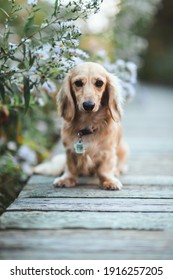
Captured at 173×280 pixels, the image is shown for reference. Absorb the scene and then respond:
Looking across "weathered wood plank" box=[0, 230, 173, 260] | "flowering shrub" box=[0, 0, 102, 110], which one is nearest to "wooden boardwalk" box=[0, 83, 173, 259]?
"weathered wood plank" box=[0, 230, 173, 260]

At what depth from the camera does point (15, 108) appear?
3391 mm

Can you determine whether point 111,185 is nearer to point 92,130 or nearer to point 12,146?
point 92,130

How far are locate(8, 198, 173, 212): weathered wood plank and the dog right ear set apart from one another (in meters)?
0.56

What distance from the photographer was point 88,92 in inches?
110

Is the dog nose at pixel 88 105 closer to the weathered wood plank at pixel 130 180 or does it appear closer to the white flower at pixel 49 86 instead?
the white flower at pixel 49 86

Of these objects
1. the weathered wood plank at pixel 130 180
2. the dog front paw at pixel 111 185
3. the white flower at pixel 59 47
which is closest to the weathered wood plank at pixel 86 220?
the dog front paw at pixel 111 185

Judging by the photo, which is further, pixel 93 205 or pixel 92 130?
pixel 92 130

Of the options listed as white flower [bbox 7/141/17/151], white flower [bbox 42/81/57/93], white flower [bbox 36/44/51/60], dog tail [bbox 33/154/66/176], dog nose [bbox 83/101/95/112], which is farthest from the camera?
white flower [bbox 7/141/17/151]

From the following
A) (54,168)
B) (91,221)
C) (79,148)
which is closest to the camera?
(91,221)

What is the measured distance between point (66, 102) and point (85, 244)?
1.19 meters

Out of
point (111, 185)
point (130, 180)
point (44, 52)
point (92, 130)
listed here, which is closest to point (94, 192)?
point (111, 185)

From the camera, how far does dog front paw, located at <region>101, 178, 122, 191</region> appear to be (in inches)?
117

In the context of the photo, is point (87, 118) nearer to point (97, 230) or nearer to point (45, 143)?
point (97, 230)

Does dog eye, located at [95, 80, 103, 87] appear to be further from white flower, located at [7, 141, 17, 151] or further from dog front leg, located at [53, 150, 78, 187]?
white flower, located at [7, 141, 17, 151]
